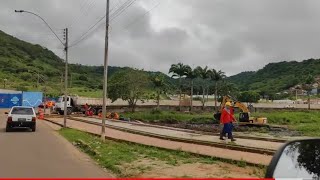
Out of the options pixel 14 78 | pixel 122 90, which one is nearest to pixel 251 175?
pixel 122 90

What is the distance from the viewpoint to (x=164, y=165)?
13.8m

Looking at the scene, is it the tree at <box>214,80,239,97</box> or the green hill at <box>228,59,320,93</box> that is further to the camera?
the green hill at <box>228,59,320,93</box>

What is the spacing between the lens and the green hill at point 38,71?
11925 centimetres

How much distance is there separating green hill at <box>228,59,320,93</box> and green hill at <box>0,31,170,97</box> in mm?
53188

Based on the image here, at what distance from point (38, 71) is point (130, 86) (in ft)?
263

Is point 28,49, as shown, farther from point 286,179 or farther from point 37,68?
point 286,179

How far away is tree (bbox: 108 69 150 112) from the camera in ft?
240

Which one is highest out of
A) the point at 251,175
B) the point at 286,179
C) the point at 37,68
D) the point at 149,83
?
the point at 37,68

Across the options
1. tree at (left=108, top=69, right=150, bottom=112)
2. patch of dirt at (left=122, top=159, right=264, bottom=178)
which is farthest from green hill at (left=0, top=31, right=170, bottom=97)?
patch of dirt at (left=122, top=159, right=264, bottom=178)

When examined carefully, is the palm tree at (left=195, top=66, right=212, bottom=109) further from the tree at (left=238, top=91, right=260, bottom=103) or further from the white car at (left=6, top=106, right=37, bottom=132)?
the white car at (left=6, top=106, right=37, bottom=132)

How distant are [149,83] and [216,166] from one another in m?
64.2

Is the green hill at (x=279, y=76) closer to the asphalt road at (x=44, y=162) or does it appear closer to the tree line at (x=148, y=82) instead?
the tree line at (x=148, y=82)

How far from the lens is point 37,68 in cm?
15212

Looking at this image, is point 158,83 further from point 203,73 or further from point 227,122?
point 227,122
